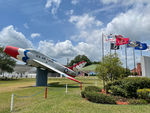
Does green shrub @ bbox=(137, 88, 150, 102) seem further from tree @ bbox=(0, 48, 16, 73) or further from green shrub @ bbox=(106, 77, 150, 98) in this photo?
tree @ bbox=(0, 48, 16, 73)

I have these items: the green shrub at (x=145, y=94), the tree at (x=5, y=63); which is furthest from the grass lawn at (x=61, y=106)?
the tree at (x=5, y=63)

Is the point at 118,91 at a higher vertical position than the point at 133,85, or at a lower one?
lower

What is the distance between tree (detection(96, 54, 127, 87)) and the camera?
1438 cm

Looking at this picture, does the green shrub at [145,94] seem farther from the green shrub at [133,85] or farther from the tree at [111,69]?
the tree at [111,69]

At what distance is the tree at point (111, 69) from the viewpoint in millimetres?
14383

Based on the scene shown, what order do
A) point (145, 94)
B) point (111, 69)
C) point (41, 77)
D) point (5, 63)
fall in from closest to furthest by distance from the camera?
point (145, 94)
point (111, 69)
point (41, 77)
point (5, 63)

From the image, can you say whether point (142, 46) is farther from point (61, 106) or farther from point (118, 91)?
point (61, 106)

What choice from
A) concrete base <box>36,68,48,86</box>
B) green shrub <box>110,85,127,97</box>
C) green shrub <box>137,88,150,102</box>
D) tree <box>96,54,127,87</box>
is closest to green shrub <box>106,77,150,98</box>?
green shrub <box>110,85,127,97</box>

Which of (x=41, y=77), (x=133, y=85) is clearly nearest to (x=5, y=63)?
(x=41, y=77)

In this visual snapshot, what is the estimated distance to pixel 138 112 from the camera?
6434 millimetres

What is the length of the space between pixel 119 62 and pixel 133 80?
16.6 ft

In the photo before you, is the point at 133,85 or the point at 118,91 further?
the point at 118,91

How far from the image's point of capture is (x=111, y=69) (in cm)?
1443

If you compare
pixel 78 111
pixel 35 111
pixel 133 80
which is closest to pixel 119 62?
pixel 133 80
